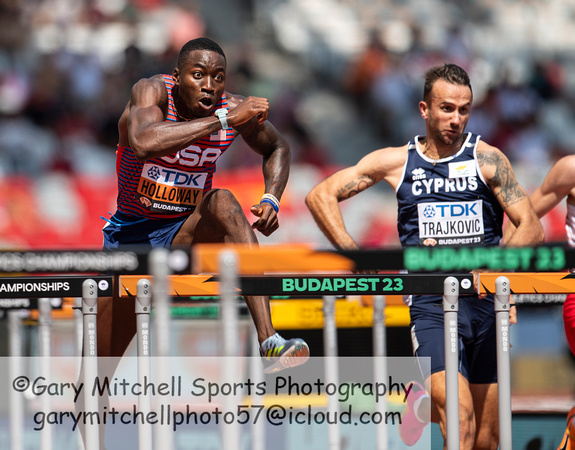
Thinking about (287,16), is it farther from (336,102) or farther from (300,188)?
(300,188)

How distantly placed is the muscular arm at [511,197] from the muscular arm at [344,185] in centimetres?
46

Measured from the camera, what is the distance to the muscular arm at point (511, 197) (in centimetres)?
453

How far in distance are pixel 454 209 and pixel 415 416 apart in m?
1.12

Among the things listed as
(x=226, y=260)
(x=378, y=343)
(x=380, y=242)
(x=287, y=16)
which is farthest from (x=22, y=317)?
(x=287, y=16)

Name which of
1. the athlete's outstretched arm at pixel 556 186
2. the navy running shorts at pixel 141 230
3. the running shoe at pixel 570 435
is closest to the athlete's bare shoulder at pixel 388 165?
the athlete's outstretched arm at pixel 556 186

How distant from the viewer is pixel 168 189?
4406mm

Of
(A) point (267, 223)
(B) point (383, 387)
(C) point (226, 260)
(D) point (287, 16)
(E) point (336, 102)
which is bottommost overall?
(B) point (383, 387)

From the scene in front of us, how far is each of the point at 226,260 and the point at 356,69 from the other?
33.1 feet

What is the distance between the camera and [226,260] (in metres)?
3.22

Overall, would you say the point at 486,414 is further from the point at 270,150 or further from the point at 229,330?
the point at 229,330

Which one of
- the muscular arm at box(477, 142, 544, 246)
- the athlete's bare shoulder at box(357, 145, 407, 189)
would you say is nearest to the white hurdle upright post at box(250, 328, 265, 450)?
the athlete's bare shoulder at box(357, 145, 407, 189)

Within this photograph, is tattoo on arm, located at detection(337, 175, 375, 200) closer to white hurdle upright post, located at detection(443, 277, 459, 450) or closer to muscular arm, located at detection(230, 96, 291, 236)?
muscular arm, located at detection(230, 96, 291, 236)

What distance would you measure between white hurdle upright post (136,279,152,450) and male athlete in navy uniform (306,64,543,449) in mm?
1451

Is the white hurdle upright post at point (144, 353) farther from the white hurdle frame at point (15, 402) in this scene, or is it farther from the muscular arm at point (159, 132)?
the white hurdle frame at point (15, 402)
